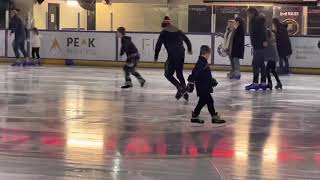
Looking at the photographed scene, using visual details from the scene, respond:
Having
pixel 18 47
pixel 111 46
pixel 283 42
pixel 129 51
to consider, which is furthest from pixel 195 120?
pixel 111 46

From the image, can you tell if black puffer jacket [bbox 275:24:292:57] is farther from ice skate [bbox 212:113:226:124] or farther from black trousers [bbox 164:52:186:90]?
ice skate [bbox 212:113:226:124]

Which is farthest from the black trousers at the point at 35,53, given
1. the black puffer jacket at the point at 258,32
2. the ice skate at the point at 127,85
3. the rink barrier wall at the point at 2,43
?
the black puffer jacket at the point at 258,32

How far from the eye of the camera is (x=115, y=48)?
1019 inches

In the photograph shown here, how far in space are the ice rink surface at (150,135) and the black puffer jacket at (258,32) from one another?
3.82 ft

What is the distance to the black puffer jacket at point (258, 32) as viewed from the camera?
54.2ft

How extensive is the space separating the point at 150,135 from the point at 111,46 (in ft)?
53.9

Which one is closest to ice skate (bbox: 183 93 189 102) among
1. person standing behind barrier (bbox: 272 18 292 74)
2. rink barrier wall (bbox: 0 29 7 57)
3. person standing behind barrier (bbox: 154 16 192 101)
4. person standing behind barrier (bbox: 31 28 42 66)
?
person standing behind barrier (bbox: 154 16 192 101)

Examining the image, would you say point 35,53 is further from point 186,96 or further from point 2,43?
point 186,96

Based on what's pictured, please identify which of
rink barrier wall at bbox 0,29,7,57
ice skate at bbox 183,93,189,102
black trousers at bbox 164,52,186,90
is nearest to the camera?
ice skate at bbox 183,93,189,102

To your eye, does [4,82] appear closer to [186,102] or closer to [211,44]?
[186,102]

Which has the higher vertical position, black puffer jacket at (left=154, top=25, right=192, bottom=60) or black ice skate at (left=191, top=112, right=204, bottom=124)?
black puffer jacket at (left=154, top=25, right=192, bottom=60)

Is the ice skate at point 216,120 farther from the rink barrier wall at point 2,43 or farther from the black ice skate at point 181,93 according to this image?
the rink barrier wall at point 2,43

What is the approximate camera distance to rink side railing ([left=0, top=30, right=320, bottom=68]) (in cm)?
2381

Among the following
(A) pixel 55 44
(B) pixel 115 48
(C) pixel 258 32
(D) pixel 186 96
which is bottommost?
(D) pixel 186 96
